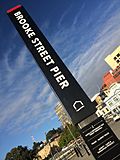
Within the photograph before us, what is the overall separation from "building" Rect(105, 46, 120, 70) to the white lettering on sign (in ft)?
269

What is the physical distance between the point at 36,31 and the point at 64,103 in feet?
7.07

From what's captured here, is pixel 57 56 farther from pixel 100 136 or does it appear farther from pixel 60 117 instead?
pixel 60 117

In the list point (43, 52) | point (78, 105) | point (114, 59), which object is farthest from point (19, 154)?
point (78, 105)

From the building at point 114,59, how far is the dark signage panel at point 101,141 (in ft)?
272

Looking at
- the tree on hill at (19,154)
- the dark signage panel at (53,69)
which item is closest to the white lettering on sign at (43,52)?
the dark signage panel at (53,69)

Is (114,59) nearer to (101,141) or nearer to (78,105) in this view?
(78,105)

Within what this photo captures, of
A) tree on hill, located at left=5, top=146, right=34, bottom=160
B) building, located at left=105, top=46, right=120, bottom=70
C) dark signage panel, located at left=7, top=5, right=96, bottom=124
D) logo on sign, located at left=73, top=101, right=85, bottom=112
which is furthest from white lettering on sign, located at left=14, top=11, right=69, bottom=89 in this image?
tree on hill, located at left=5, top=146, right=34, bottom=160

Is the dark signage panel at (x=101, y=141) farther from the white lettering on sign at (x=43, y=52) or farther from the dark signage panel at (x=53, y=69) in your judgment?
the white lettering on sign at (x=43, y=52)

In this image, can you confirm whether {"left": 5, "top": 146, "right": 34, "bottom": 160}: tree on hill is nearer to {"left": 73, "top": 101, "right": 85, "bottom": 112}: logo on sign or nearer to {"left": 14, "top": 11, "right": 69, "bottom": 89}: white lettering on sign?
{"left": 14, "top": 11, "right": 69, "bottom": 89}: white lettering on sign

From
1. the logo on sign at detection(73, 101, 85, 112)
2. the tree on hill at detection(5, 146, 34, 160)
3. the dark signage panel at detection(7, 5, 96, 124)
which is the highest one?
the tree on hill at detection(5, 146, 34, 160)

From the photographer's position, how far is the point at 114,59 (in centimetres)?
8894

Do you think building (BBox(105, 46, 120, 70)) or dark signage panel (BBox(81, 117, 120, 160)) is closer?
dark signage panel (BBox(81, 117, 120, 160))

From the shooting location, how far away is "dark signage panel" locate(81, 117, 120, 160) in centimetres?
572

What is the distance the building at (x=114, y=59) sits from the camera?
8672cm
